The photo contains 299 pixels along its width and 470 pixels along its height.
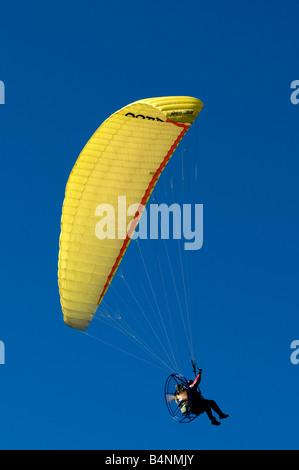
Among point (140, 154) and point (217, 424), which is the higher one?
point (140, 154)

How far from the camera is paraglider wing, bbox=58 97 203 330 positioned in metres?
28.3

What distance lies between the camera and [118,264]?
29.2 meters

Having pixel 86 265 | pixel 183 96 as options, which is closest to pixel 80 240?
pixel 86 265

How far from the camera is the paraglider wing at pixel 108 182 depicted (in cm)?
2833

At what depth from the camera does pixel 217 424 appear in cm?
2888

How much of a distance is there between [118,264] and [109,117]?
182 inches

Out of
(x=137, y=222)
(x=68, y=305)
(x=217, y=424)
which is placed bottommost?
(x=217, y=424)

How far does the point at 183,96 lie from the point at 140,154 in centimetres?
226

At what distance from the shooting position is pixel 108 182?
1123 inches
